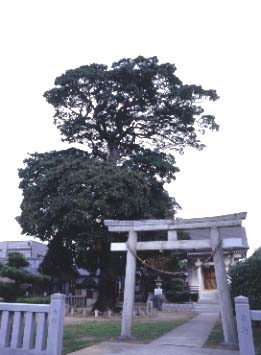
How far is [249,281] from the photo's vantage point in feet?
33.4

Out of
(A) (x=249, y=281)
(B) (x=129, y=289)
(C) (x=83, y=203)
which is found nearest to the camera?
(A) (x=249, y=281)

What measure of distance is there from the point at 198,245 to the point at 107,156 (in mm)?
13796

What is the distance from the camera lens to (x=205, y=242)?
10867mm

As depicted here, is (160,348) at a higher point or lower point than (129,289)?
lower

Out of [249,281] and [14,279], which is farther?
[14,279]

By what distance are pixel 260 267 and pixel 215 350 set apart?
266 cm

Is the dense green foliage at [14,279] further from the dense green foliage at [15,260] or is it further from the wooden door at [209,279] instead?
the wooden door at [209,279]

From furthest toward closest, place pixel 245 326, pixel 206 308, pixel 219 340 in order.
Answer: pixel 206 308 < pixel 219 340 < pixel 245 326

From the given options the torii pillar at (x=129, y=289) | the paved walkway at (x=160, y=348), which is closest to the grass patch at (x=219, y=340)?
the paved walkway at (x=160, y=348)

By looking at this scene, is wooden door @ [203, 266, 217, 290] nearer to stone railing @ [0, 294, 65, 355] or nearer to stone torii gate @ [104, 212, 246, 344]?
stone torii gate @ [104, 212, 246, 344]

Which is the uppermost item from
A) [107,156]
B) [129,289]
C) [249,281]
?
[107,156]

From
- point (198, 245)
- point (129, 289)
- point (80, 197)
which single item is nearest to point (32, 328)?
point (129, 289)

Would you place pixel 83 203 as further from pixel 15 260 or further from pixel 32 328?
pixel 32 328

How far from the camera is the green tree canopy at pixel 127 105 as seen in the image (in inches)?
867
